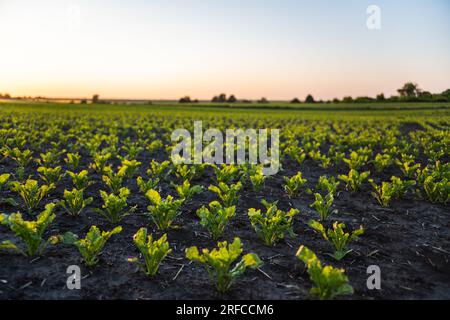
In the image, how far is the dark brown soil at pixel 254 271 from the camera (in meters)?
3.52

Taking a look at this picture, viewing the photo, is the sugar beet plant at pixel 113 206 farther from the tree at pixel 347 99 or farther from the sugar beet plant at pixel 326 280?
the tree at pixel 347 99

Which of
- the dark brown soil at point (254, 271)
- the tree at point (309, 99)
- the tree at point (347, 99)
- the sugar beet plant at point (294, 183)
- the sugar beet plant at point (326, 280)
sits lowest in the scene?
the dark brown soil at point (254, 271)

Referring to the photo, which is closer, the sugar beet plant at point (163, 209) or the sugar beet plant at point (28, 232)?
the sugar beet plant at point (28, 232)

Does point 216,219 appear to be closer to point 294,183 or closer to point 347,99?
point 294,183

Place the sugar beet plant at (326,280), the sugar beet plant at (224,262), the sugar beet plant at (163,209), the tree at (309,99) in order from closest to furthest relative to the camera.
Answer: the sugar beet plant at (326,280)
the sugar beet plant at (224,262)
the sugar beet plant at (163,209)
the tree at (309,99)

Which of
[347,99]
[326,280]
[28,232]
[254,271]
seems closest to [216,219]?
[254,271]

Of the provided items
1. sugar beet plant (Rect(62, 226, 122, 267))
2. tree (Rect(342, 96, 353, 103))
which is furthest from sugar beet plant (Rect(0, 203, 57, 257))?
tree (Rect(342, 96, 353, 103))

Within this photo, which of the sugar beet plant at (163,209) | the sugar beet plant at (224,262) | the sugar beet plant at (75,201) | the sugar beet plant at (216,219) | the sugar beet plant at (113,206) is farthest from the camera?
the sugar beet plant at (75,201)

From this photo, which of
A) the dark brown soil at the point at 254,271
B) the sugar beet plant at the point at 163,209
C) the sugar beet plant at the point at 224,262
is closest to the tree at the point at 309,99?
the dark brown soil at the point at 254,271

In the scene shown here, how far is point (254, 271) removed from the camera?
3986mm

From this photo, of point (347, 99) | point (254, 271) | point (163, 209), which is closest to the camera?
point (254, 271)

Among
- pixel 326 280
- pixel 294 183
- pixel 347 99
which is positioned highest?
pixel 347 99
